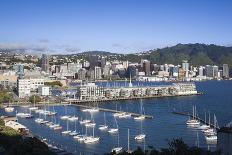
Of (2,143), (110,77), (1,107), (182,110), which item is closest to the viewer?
(2,143)

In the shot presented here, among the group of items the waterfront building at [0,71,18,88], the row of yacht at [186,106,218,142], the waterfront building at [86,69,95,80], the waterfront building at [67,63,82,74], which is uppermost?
the waterfront building at [67,63,82,74]

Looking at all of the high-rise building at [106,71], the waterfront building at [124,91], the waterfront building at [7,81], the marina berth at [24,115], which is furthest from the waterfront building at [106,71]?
the marina berth at [24,115]

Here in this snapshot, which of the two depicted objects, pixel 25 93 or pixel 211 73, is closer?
pixel 25 93

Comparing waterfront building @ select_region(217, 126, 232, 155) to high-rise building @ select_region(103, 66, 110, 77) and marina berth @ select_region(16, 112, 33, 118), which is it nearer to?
marina berth @ select_region(16, 112, 33, 118)

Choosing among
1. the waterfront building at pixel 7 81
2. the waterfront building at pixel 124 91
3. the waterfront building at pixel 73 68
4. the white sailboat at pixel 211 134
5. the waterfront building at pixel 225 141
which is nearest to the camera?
the waterfront building at pixel 225 141

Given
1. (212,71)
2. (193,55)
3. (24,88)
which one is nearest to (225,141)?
(24,88)

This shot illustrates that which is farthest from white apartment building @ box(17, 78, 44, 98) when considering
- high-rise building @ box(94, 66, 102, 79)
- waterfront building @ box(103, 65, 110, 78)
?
waterfront building @ box(103, 65, 110, 78)

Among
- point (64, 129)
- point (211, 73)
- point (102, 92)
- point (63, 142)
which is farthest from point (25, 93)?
point (211, 73)

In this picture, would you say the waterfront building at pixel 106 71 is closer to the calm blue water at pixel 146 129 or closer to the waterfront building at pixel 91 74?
the waterfront building at pixel 91 74

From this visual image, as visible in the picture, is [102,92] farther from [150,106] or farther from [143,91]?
[150,106]
